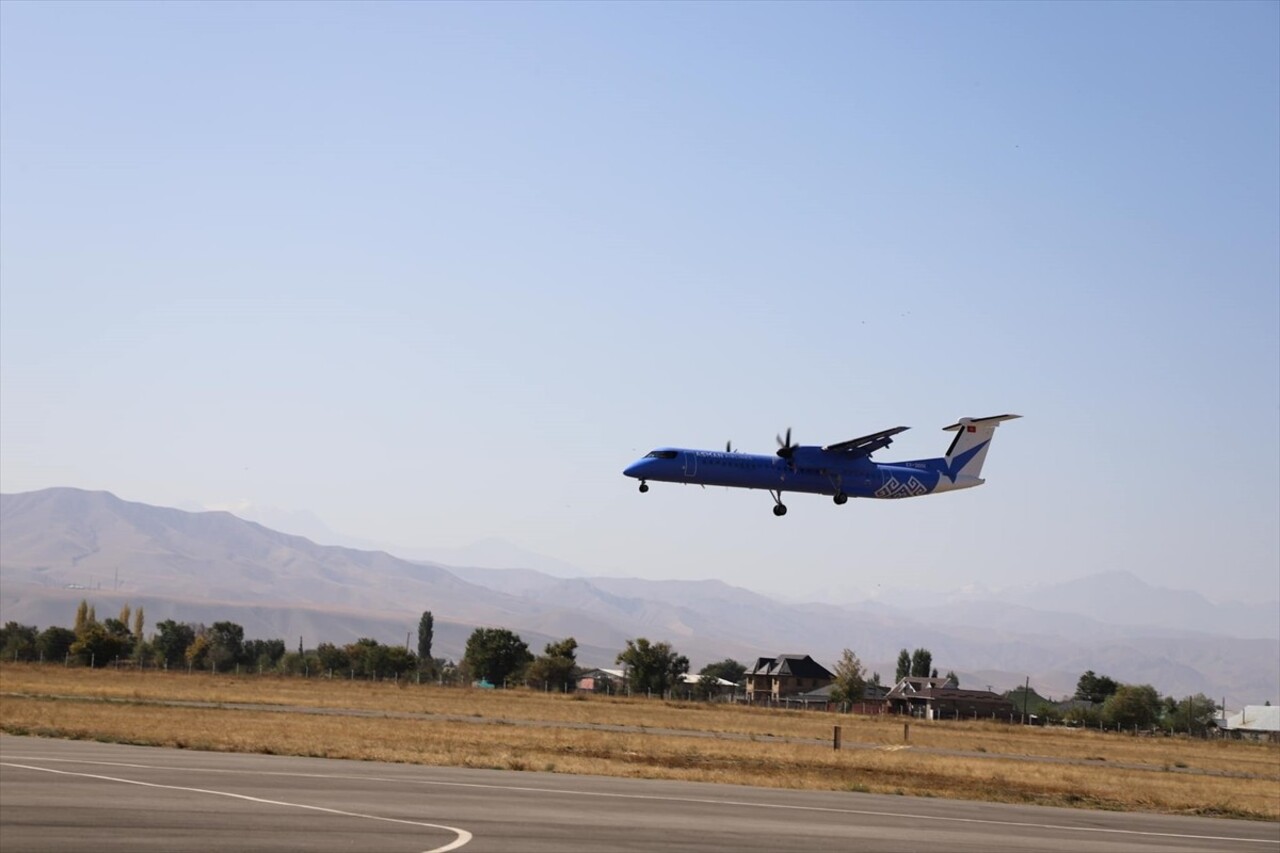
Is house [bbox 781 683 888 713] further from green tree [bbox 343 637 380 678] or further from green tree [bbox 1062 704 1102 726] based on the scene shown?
green tree [bbox 343 637 380 678]

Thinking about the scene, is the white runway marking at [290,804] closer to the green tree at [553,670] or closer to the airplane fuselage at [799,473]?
the airplane fuselage at [799,473]

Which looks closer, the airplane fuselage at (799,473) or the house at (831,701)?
the airplane fuselage at (799,473)

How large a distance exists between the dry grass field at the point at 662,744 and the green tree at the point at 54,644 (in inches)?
2074

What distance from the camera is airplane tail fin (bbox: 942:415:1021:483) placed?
2442 inches

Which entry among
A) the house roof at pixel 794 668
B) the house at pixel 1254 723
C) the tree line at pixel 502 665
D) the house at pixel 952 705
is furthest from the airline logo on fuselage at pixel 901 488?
the house roof at pixel 794 668

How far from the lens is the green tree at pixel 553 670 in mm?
138000

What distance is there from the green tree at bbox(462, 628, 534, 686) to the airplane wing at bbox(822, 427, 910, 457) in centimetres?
8987

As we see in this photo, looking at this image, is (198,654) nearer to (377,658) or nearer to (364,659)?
(364,659)

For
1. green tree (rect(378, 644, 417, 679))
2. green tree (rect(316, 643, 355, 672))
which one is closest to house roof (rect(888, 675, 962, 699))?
green tree (rect(378, 644, 417, 679))

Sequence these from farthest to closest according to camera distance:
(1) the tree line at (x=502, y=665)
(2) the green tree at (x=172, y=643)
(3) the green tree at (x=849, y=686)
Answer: (2) the green tree at (x=172, y=643)
(3) the green tree at (x=849, y=686)
(1) the tree line at (x=502, y=665)

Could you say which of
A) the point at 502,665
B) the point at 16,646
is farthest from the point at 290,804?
the point at 16,646

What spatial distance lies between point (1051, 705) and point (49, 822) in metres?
157

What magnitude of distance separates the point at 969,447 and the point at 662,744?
21.2 meters

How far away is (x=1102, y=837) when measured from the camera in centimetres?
2878
